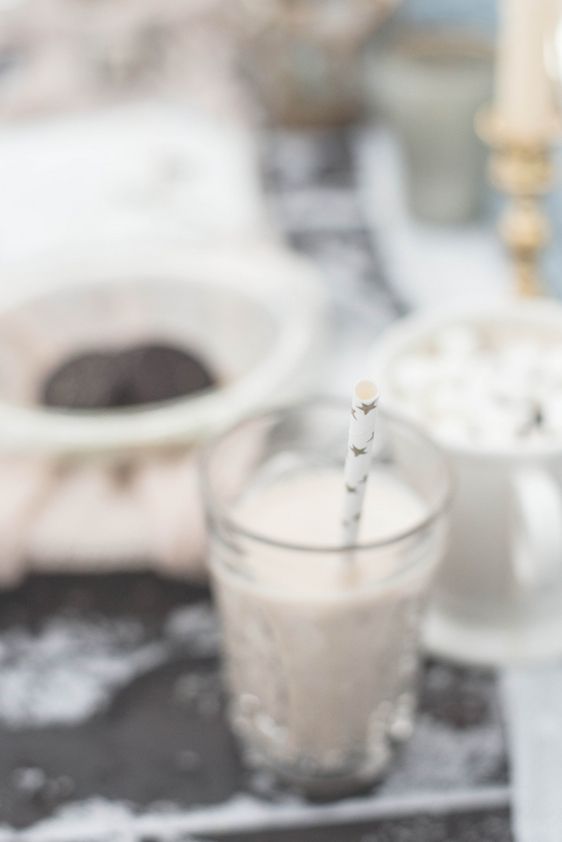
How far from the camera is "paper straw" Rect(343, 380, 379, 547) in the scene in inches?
14.0

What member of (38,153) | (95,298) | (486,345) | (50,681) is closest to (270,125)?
(38,153)

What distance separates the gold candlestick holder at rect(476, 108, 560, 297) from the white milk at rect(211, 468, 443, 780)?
237 millimetres

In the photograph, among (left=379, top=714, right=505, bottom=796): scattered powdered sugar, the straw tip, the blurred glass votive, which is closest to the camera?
the straw tip

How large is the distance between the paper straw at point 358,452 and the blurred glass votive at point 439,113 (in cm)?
50

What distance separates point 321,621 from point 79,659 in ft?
0.48

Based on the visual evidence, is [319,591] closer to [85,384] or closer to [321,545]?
[321,545]

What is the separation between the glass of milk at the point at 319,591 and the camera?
43 cm

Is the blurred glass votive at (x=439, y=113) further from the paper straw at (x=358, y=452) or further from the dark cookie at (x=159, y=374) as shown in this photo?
the paper straw at (x=358, y=452)

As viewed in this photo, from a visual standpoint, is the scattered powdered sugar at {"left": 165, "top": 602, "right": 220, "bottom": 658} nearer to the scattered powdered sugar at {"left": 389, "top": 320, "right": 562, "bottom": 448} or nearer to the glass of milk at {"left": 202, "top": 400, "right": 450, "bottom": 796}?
the glass of milk at {"left": 202, "top": 400, "right": 450, "bottom": 796}

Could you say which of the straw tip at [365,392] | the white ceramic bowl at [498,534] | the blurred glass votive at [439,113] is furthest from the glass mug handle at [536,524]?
the blurred glass votive at [439,113]

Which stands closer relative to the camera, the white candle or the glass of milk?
the glass of milk

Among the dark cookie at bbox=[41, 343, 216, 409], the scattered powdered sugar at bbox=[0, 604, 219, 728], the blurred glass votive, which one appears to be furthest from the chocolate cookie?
the blurred glass votive

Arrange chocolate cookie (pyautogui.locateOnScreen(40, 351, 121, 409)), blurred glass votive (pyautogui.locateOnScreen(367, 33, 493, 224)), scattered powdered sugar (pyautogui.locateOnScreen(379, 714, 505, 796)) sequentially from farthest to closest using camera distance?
blurred glass votive (pyautogui.locateOnScreen(367, 33, 493, 224)), chocolate cookie (pyautogui.locateOnScreen(40, 351, 121, 409)), scattered powdered sugar (pyautogui.locateOnScreen(379, 714, 505, 796))

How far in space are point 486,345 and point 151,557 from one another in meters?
0.19
